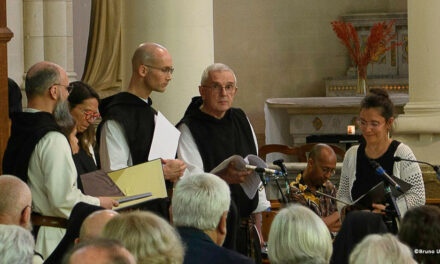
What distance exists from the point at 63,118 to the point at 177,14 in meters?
2.65

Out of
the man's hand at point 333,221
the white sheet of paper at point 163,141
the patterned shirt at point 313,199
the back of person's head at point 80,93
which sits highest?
the back of person's head at point 80,93

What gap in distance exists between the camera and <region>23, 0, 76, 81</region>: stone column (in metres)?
13.6

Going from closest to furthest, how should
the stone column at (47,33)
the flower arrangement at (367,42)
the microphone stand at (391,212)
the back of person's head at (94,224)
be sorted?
the back of person's head at (94,224) → the microphone stand at (391,212) → the stone column at (47,33) → the flower arrangement at (367,42)

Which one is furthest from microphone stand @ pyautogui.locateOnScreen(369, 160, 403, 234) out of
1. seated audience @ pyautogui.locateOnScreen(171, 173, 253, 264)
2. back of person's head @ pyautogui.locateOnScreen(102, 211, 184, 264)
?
back of person's head @ pyautogui.locateOnScreen(102, 211, 184, 264)

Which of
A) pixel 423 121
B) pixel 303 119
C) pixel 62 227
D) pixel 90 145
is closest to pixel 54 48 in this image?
pixel 303 119

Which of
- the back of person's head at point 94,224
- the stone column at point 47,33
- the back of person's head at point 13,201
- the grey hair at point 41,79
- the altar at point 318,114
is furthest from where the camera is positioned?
the altar at point 318,114

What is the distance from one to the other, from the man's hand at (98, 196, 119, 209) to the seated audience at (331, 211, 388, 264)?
4.12ft

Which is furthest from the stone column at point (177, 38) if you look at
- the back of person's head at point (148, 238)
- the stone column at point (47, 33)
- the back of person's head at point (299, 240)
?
the stone column at point (47, 33)

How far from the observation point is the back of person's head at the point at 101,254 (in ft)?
→ 10.6

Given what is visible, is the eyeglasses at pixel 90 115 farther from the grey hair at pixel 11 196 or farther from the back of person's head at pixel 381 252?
the back of person's head at pixel 381 252

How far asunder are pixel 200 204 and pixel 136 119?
2.00 metres

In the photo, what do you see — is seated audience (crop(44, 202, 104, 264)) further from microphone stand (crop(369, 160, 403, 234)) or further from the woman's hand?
the woman's hand

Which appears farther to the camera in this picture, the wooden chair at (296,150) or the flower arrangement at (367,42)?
the flower arrangement at (367,42)

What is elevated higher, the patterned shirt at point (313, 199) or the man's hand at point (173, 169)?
the man's hand at point (173, 169)
